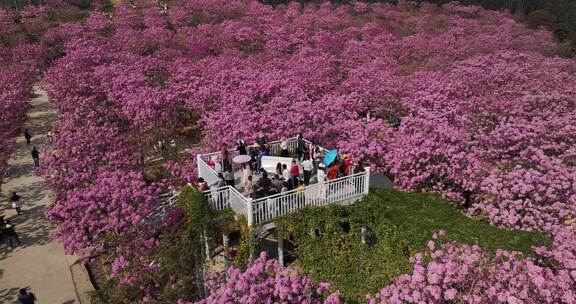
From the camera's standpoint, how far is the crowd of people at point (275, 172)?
15.5 m

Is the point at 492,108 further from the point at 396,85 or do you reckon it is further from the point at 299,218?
the point at 299,218

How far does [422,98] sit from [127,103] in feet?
Result: 56.5

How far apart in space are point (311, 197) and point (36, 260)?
42.7 feet

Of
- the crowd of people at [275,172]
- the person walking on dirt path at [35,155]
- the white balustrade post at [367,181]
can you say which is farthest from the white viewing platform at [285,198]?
the person walking on dirt path at [35,155]

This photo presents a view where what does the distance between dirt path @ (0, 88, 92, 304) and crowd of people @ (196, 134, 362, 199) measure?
23.5ft

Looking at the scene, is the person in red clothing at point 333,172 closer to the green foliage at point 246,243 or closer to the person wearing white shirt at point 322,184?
the person wearing white shirt at point 322,184

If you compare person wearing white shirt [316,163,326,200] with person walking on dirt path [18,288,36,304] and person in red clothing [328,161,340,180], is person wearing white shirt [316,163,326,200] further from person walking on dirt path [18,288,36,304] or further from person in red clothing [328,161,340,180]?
person walking on dirt path [18,288,36,304]

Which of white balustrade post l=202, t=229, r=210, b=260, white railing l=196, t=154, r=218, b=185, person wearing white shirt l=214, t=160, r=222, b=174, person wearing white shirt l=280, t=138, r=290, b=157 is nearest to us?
white balustrade post l=202, t=229, r=210, b=260

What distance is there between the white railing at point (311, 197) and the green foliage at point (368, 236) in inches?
13.6

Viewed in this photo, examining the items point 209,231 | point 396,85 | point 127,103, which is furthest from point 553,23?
point 209,231

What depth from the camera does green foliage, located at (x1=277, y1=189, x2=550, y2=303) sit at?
13.9m

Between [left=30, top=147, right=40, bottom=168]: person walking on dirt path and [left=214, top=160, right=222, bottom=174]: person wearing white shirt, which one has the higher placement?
[left=214, top=160, right=222, bottom=174]: person wearing white shirt

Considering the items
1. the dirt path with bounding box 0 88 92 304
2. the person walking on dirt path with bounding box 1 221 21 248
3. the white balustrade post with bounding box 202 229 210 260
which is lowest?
the dirt path with bounding box 0 88 92 304

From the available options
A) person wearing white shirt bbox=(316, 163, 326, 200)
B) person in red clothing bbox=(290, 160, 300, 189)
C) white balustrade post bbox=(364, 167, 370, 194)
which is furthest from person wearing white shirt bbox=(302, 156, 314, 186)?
white balustrade post bbox=(364, 167, 370, 194)
